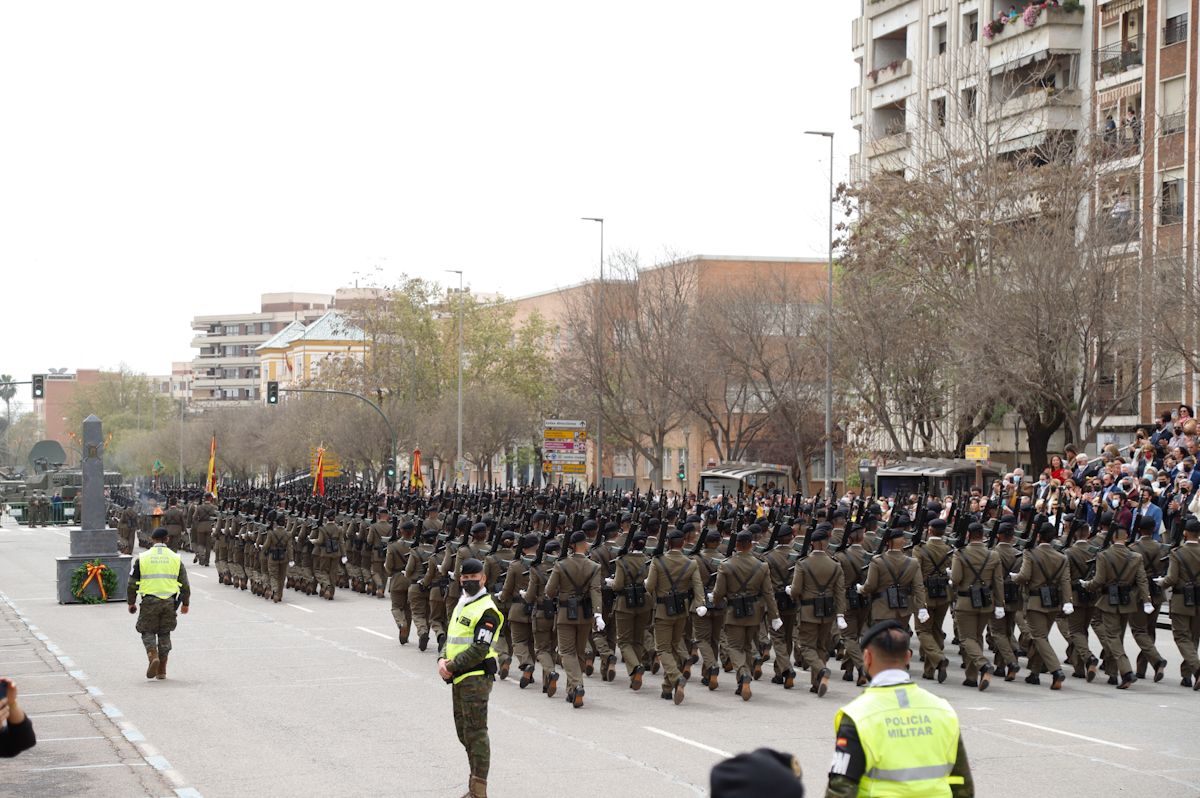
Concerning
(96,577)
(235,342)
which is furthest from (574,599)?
(235,342)

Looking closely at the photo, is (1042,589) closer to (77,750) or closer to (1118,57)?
(77,750)

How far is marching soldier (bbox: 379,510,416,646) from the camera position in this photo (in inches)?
819

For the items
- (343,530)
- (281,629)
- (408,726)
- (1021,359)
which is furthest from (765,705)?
(1021,359)

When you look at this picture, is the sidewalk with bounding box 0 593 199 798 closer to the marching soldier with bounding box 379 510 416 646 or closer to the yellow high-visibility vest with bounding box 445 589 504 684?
the yellow high-visibility vest with bounding box 445 589 504 684

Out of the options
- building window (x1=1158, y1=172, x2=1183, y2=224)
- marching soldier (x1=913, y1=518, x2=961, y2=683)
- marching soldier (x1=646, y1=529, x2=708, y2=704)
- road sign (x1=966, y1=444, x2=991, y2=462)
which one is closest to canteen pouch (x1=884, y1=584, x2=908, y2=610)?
marching soldier (x1=913, y1=518, x2=961, y2=683)

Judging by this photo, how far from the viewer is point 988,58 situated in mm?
47812

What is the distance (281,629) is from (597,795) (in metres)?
13.1

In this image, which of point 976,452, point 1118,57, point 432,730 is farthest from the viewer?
point 1118,57

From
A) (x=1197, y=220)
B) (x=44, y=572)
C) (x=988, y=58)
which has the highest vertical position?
(x=988, y=58)

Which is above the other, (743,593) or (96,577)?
(743,593)

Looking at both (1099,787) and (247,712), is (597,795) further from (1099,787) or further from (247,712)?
(247,712)

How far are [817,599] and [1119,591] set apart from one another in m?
3.23

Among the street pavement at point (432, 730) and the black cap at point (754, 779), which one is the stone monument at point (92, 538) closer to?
the street pavement at point (432, 730)

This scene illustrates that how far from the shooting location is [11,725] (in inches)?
236
